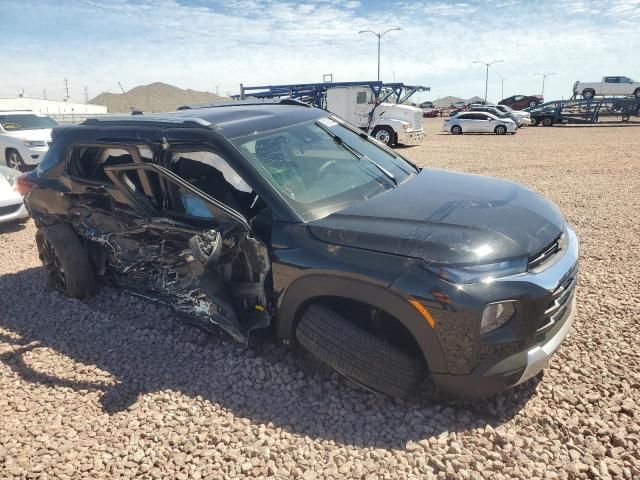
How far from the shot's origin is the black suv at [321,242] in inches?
96.0

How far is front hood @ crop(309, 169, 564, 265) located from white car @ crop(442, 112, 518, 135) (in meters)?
25.5

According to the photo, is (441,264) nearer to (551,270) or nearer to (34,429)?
(551,270)

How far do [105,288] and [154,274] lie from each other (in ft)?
4.15

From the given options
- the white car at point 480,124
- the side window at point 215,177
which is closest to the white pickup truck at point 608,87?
the white car at point 480,124

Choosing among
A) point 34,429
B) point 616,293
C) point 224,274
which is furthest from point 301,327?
point 616,293

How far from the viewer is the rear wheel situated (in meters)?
11.7

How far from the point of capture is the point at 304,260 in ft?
9.09

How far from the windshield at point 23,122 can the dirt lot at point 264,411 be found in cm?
1000

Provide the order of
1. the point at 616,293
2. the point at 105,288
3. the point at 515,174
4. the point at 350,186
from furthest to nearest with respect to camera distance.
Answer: the point at 515,174 → the point at 105,288 → the point at 616,293 → the point at 350,186

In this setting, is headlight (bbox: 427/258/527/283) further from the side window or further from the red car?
the red car

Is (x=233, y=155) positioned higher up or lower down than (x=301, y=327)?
higher up

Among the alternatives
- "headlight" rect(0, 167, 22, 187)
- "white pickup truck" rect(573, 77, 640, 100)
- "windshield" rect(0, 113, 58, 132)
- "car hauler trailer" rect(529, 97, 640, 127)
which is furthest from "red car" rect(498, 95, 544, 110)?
"headlight" rect(0, 167, 22, 187)

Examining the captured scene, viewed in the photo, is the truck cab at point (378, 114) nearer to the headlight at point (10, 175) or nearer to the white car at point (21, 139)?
the white car at point (21, 139)

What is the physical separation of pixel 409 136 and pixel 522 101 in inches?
1370
